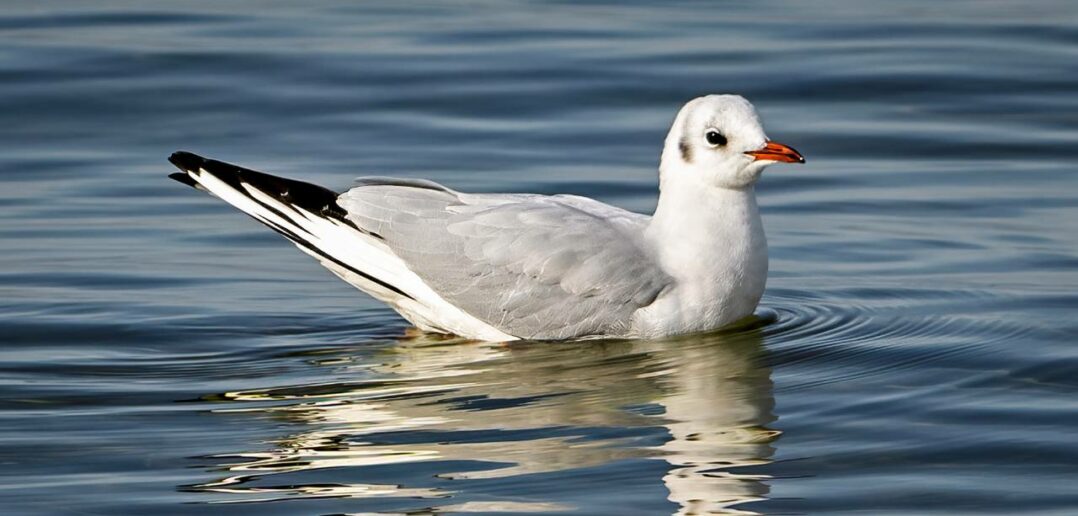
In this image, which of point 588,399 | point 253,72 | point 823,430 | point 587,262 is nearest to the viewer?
point 823,430

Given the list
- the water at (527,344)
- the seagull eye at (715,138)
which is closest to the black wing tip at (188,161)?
the water at (527,344)

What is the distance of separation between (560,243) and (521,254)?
0.18 m

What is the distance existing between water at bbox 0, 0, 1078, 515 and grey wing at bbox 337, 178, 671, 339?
174 mm

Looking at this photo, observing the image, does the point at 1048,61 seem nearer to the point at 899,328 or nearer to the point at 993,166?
the point at 993,166

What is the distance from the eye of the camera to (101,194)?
11.3 m

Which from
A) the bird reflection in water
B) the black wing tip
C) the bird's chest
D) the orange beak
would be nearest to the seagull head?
the orange beak

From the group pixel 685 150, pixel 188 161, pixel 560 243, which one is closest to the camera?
pixel 560 243

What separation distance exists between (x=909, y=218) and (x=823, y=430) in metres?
3.98

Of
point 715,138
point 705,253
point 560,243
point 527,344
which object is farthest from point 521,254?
point 715,138

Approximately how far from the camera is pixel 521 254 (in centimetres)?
837

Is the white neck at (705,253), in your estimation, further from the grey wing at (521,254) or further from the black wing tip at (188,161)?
the black wing tip at (188,161)

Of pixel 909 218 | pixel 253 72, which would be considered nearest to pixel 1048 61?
pixel 909 218

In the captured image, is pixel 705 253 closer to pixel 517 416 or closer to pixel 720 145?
pixel 720 145

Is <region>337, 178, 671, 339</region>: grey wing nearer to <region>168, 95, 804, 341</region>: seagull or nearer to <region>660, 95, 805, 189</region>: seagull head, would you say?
<region>168, 95, 804, 341</region>: seagull
